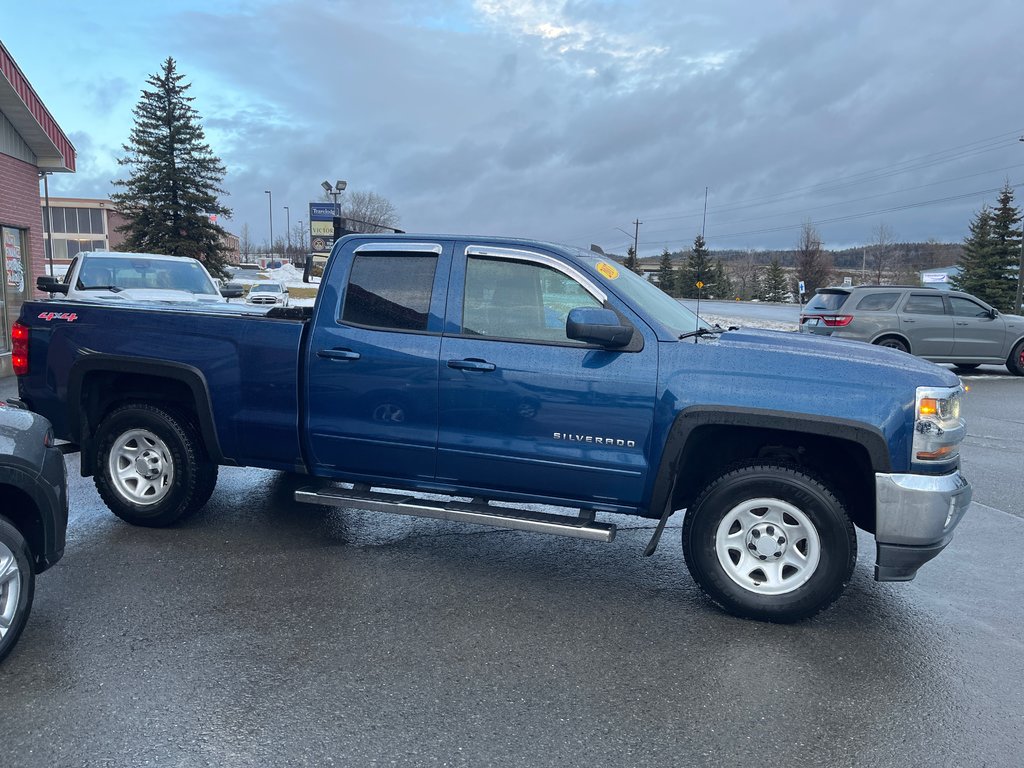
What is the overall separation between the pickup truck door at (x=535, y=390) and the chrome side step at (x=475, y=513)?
136 mm

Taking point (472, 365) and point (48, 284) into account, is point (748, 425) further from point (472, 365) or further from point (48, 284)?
point (48, 284)

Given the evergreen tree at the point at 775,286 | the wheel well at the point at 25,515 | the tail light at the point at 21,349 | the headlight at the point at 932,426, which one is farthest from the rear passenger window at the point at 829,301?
the evergreen tree at the point at 775,286

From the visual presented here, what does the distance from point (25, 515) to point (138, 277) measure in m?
8.08

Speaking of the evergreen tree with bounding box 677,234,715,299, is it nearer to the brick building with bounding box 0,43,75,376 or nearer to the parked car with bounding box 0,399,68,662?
the parked car with bounding box 0,399,68,662

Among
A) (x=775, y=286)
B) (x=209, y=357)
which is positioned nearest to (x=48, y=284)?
(x=209, y=357)

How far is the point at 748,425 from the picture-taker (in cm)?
406

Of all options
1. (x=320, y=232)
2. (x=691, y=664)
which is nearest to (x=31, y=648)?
(x=691, y=664)

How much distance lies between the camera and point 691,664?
368 cm

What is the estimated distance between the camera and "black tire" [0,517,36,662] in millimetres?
3467

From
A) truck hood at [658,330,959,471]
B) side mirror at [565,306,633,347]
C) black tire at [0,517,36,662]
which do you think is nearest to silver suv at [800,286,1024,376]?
truck hood at [658,330,959,471]

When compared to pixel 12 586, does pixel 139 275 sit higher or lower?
higher

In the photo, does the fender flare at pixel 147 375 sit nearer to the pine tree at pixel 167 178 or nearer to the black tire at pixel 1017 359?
the black tire at pixel 1017 359

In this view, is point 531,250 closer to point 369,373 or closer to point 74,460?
point 369,373

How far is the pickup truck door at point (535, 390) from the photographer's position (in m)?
4.22
